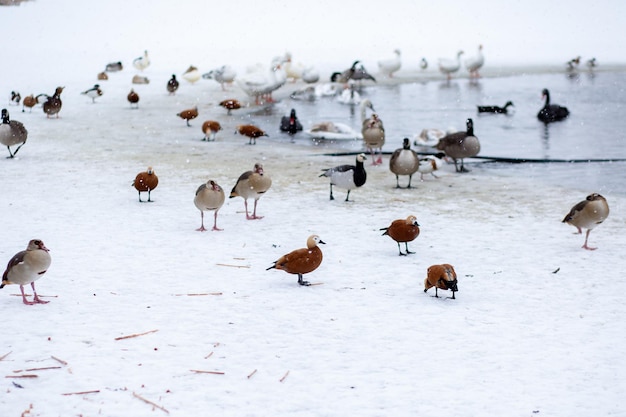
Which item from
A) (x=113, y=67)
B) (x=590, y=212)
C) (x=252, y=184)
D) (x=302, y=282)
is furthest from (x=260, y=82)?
(x=302, y=282)

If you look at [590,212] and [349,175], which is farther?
[349,175]

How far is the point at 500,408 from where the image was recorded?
20.8 ft

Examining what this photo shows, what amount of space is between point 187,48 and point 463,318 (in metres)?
53.3

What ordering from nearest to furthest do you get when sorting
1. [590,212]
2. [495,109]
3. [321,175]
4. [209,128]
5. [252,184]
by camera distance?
[590,212], [252,184], [321,175], [209,128], [495,109]

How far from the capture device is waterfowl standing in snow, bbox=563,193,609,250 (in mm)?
11023

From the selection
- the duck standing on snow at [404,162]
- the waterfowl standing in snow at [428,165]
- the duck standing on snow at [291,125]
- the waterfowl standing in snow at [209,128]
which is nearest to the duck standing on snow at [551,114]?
the duck standing on snow at [291,125]

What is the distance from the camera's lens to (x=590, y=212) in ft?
36.3

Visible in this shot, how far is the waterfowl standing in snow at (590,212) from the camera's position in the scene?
11.0 m

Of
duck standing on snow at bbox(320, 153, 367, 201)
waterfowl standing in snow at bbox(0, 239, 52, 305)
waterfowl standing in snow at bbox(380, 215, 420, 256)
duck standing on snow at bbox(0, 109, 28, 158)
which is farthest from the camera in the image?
duck standing on snow at bbox(0, 109, 28, 158)

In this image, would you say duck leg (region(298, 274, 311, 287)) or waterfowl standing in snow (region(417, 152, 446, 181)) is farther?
waterfowl standing in snow (region(417, 152, 446, 181))

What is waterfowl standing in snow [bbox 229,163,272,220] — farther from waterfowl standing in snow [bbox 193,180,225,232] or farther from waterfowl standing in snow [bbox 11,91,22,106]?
waterfowl standing in snow [bbox 11,91,22,106]

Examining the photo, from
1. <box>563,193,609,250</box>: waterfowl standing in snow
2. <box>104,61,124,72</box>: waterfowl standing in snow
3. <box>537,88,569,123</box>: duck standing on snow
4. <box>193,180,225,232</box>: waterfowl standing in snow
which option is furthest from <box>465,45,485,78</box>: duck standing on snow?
<box>193,180,225,232</box>: waterfowl standing in snow

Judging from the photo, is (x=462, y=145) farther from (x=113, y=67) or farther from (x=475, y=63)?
(x=113, y=67)

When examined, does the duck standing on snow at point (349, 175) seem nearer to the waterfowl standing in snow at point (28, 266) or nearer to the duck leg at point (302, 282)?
the duck leg at point (302, 282)
